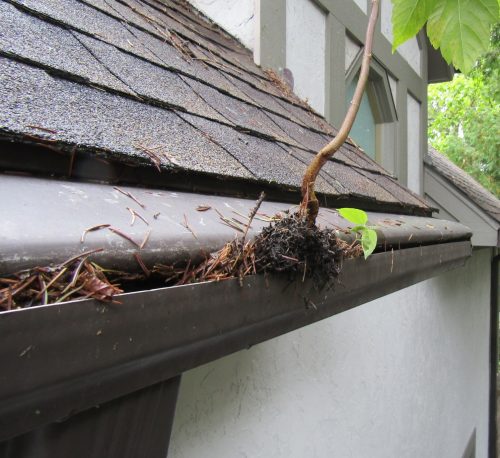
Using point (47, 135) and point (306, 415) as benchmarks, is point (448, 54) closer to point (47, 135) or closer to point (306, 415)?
point (47, 135)

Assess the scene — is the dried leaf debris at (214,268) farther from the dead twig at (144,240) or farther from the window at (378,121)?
the window at (378,121)

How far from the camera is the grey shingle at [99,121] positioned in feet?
2.50

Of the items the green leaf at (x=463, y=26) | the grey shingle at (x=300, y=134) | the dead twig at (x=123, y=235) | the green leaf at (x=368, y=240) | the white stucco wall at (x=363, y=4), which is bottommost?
the green leaf at (x=368, y=240)

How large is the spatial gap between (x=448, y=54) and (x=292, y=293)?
72cm

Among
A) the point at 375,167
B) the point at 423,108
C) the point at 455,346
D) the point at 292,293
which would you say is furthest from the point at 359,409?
the point at 423,108

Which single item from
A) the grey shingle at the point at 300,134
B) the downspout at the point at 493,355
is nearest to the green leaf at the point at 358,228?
the grey shingle at the point at 300,134

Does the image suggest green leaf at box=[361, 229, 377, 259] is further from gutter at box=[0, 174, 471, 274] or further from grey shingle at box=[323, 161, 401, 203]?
grey shingle at box=[323, 161, 401, 203]

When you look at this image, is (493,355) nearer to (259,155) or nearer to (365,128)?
(365,128)

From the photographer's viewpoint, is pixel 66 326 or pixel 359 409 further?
pixel 359 409

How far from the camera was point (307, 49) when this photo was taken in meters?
2.98

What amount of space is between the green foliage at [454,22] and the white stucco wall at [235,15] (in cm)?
161

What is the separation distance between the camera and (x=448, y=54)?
1.12m

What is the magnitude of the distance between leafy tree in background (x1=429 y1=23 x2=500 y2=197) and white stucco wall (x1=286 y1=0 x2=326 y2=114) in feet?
A: 13.5

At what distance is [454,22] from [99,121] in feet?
2.75
